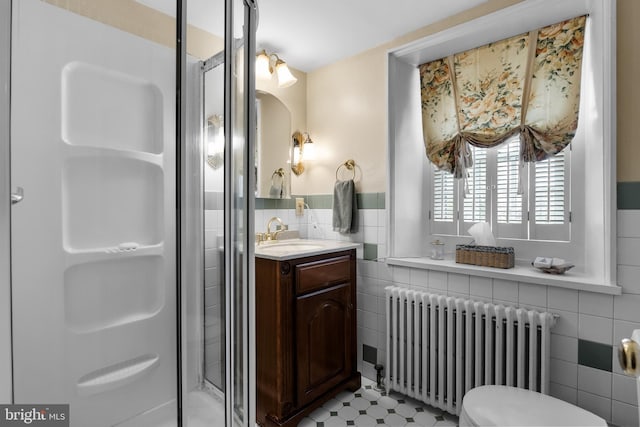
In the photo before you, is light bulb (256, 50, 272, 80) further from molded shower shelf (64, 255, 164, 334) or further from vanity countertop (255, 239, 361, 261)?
molded shower shelf (64, 255, 164, 334)

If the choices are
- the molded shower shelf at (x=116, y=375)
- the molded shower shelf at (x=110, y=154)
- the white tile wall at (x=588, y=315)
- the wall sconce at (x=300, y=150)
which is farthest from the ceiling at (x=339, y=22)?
the molded shower shelf at (x=116, y=375)

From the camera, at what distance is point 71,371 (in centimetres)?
50

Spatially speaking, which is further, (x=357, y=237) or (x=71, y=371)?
(x=357, y=237)

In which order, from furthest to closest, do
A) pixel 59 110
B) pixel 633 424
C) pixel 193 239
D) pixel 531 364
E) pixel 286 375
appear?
pixel 286 375
pixel 531 364
pixel 633 424
pixel 193 239
pixel 59 110

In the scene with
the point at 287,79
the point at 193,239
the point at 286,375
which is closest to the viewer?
the point at 193,239

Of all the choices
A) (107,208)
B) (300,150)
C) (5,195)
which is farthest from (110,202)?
(300,150)

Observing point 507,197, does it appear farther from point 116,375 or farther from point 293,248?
point 116,375

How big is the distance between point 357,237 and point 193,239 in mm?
1779

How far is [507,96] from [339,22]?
3.46 feet

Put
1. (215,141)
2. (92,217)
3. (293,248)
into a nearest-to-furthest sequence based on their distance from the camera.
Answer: (92,217) → (215,141) → (293,248)

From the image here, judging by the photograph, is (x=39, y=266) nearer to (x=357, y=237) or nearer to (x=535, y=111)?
(x=357, y=237)

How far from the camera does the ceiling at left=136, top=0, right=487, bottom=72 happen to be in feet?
5.91

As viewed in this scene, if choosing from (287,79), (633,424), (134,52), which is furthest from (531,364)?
(287,79)

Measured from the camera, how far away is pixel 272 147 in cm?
240
